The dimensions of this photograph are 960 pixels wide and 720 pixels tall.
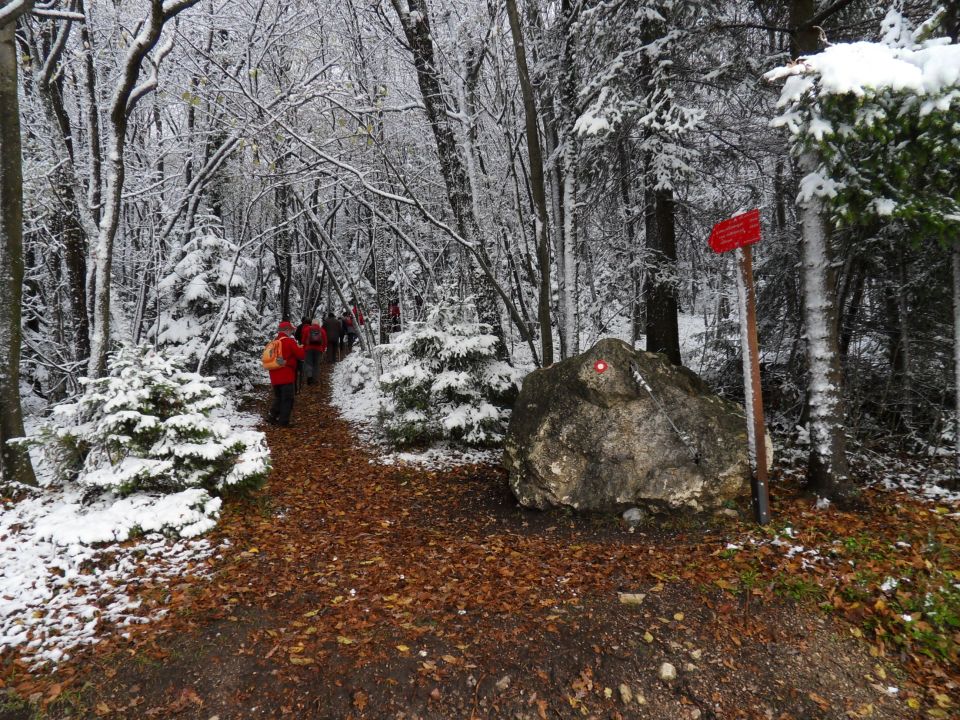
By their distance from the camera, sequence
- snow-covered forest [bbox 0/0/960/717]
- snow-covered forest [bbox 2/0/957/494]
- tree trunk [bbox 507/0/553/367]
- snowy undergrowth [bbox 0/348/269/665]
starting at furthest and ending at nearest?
tree trunk [bbox 507/0/553/367], snow-covered forest [bbox 2/0/957/494], snow-covered forest [bbox 0/0/960/717], snowy undergrowth [bbox 0/348/269/665]

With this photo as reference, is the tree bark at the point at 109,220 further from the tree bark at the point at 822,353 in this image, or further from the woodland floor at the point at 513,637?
the tree bark at the point at 822,353

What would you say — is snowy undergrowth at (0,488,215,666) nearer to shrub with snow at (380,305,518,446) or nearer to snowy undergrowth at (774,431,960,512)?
shrub with snow at (380,305,518,446)

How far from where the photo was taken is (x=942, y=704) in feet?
10.1

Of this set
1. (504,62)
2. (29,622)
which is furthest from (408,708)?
(504,62)

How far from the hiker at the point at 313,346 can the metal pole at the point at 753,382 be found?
11204 mm

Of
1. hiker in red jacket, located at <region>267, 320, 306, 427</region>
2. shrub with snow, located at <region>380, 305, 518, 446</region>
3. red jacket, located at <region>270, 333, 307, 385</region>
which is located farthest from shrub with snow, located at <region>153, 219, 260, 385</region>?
shrub with snow, located at <region>380, 305, 518, 446</region>

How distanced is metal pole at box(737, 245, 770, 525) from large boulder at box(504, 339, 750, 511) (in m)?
0.35

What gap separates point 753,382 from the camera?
16.1ft

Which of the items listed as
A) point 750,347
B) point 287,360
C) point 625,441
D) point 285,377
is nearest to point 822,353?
point 750,347

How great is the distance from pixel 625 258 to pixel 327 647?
6.99 m

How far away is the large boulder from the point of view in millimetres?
5383

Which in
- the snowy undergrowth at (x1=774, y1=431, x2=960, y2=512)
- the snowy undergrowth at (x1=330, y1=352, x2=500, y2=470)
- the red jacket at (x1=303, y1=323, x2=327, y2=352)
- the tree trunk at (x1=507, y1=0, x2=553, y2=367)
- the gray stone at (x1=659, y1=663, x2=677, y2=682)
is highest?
the tree trunk at (x1=507, y1=0, x2=553, y2=367)

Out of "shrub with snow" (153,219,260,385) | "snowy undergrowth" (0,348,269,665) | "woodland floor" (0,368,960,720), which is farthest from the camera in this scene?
"shrub with snow" (153,219,260,385)

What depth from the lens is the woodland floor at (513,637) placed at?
10.4 feet
